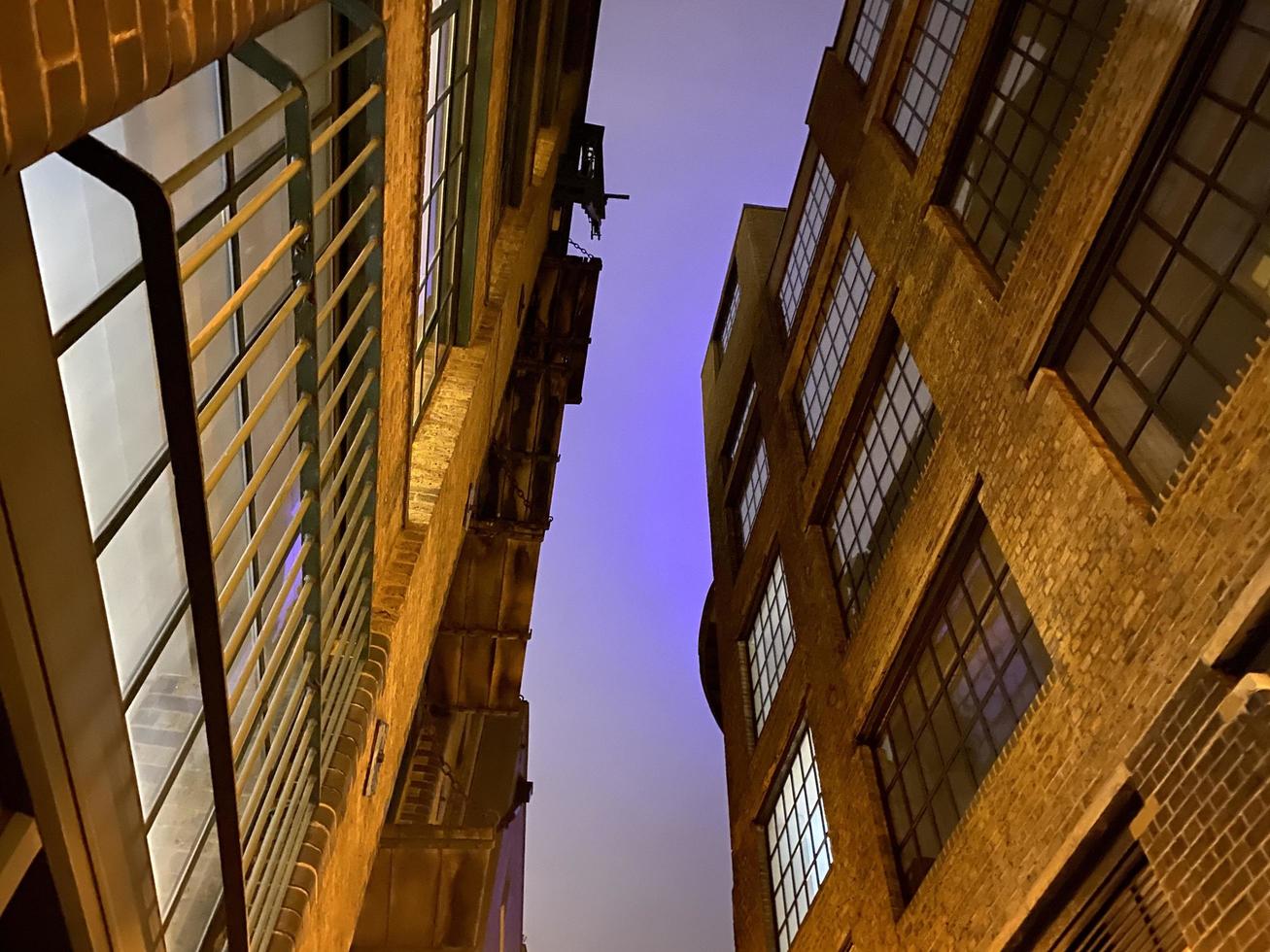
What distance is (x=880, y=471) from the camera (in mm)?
10430

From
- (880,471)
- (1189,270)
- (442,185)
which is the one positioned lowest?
(1189,270)

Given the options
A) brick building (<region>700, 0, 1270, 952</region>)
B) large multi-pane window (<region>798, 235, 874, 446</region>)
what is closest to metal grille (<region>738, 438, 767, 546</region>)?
large multi-pane window (<region>798, 235, 874, 446</region>)

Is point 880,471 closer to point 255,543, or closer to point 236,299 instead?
point 255,543

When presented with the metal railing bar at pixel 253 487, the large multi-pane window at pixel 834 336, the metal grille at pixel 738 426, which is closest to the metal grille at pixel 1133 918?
the metal railing bar at pixel 253 487

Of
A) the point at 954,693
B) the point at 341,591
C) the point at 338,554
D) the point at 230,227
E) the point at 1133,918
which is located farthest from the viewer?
the point at 954,693

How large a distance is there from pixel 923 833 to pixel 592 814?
9332 centimetres

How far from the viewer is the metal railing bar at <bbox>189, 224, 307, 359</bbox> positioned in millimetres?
2715

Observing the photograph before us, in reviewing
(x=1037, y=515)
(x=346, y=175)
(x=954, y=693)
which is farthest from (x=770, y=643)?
(x=346, y=175)

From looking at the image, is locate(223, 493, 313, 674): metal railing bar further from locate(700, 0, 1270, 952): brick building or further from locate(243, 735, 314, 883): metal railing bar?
locate(700, 0, 1270, 952): brick building

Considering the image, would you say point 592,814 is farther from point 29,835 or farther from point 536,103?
point 29,835

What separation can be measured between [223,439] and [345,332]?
2.61 feet

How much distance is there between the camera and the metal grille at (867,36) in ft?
45.3

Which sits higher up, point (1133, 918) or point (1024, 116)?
point (1024, 116)

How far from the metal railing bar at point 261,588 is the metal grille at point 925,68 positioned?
8964 mm
